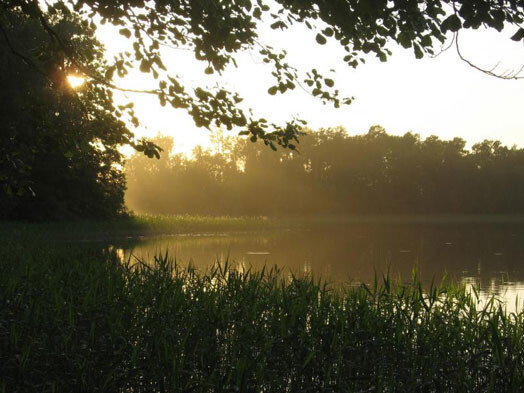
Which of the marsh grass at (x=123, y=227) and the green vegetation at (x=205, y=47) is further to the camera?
the marsh grass at (x=123, y=227)

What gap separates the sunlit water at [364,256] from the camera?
16469mm

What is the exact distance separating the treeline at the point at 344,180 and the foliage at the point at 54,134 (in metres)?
36.8

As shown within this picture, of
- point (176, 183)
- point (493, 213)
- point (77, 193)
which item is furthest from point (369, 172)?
point (77, 193)

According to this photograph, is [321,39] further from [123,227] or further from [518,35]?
[123,227]

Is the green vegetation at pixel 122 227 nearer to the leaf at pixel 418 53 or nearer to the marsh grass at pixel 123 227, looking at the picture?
the marsh grass at pixel 123 227

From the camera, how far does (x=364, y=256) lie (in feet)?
74.7

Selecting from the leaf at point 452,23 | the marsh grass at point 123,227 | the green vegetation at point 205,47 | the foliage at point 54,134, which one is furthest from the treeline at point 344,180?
the leaf at point 452,23

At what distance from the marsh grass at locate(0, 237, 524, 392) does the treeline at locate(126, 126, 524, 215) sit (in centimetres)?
6176

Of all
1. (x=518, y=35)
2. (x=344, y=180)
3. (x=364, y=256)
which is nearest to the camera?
(x=518, y=35)

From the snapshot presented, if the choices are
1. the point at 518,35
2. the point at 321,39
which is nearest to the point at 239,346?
the point at 321,39

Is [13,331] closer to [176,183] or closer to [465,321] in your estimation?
[465,321]

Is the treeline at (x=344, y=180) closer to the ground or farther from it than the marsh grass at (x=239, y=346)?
farther from it

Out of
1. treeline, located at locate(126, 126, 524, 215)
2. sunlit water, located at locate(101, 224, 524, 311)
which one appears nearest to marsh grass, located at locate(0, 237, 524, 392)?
sunlit water, located at locate(101, 224, 524, 311)

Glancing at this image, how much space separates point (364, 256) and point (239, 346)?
57.2ft
